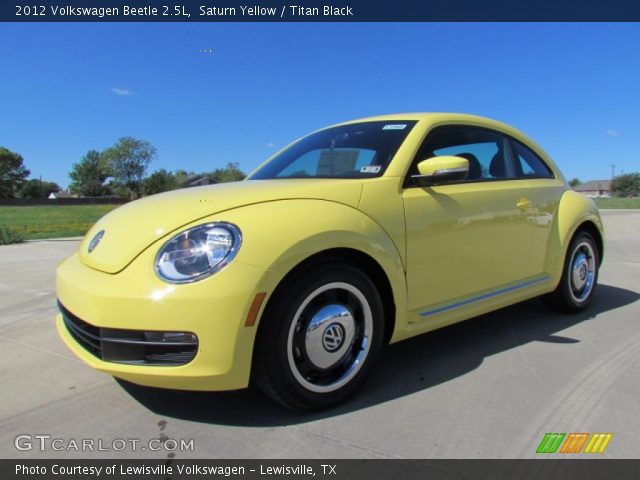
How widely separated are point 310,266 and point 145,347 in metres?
0.80

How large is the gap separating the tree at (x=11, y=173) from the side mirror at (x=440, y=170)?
338 ft

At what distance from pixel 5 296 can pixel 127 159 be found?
108 metres

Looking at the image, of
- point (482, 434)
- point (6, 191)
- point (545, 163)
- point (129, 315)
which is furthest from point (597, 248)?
point (6, 191)

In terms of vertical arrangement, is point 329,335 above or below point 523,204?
below

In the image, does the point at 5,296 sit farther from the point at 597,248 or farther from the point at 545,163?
the point at 597,248

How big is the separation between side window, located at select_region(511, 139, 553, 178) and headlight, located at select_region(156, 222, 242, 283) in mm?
2546

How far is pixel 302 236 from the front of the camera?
2197 mm

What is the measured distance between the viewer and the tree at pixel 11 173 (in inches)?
3482

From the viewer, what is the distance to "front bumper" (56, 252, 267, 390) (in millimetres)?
2000

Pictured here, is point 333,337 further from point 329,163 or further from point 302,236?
point 329,163

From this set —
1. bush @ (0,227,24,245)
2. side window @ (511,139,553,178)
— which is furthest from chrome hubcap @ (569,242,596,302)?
bush @ (0,227,24,245)

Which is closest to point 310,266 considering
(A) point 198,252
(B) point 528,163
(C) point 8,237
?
(A) point 198,252

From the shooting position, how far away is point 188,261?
2.08 m
